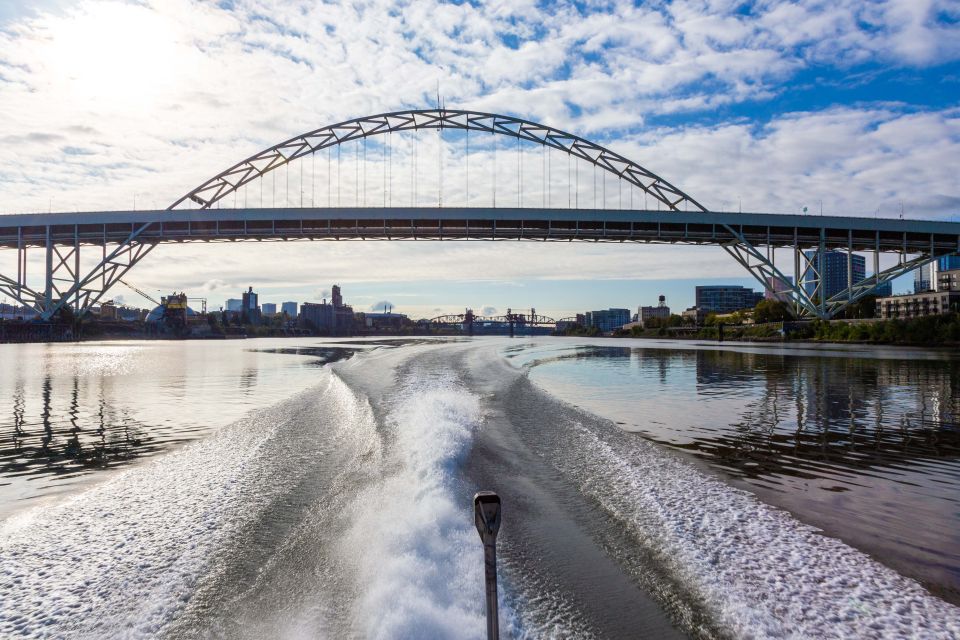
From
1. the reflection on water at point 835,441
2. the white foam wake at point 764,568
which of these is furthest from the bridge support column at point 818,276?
the white foam wake at point 764,568

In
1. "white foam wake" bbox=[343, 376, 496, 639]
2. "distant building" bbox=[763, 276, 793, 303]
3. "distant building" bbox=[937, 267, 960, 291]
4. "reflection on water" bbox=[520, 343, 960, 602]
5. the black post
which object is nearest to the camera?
the black post

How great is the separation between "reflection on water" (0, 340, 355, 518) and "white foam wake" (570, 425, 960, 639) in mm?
6421

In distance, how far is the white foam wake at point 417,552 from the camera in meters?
3.26

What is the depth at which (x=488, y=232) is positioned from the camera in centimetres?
5594

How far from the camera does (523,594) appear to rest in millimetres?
3617

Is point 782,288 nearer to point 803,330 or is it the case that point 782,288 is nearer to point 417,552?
point 803,330

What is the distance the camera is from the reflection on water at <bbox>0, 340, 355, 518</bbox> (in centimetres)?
720

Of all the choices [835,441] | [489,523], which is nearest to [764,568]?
[489,523]

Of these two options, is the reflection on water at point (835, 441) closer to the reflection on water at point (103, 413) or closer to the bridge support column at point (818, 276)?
the reflection on water at point (103, 413)

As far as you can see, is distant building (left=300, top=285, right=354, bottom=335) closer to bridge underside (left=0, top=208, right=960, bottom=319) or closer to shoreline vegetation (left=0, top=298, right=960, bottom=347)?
shoreline vegetation (left=0, top=298, right=960, bottom=347)

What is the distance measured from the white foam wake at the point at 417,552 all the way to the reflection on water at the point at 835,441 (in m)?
3.33

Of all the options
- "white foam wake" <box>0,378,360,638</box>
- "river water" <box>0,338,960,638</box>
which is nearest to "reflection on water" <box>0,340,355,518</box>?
"river water" <box>0,338,960,638</box>

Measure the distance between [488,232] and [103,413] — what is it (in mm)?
46302

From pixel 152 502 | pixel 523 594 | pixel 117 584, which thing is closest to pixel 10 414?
pixel 152 502
